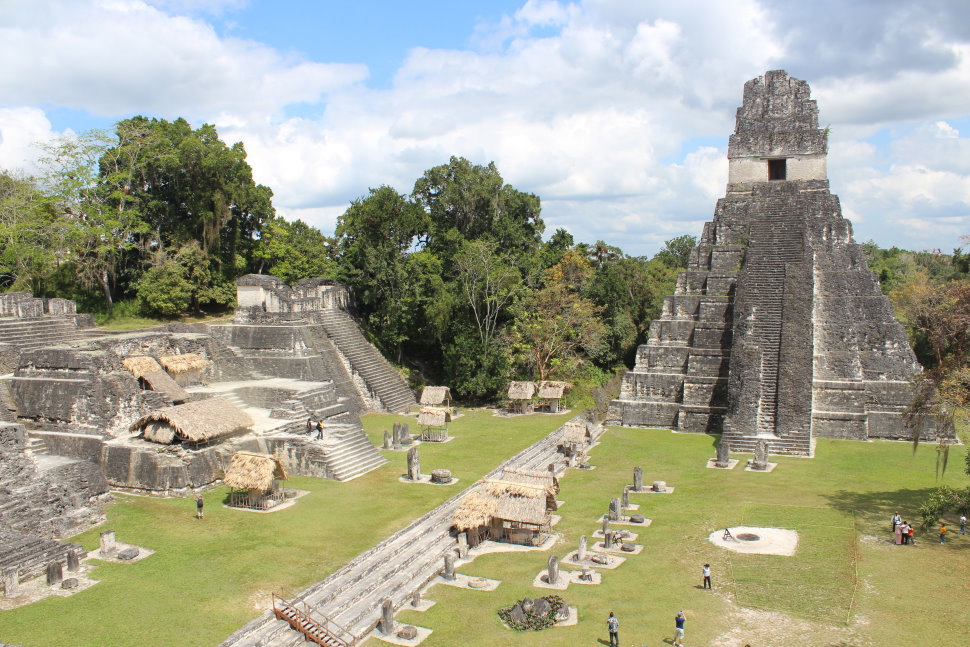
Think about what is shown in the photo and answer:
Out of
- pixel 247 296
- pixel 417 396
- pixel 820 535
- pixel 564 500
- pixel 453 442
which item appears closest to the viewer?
pixel 820 535

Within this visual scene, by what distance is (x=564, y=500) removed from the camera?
731 inches

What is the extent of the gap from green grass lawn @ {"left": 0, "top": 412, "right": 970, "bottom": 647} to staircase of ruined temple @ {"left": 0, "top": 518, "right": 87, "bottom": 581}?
1.05m

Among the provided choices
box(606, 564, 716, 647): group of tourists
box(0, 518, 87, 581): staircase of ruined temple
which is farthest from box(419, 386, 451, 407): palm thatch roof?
box(606, 564, 716, 647): group of tourists

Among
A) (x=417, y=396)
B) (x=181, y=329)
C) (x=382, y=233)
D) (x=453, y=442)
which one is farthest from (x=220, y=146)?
(x=453, y=442)

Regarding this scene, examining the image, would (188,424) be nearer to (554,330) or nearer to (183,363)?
(183,363)

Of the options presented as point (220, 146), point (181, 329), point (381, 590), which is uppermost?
point (220, 146)

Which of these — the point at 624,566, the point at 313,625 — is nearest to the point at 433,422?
the point at 624,566

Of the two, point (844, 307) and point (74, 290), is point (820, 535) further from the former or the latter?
point (74, 290)

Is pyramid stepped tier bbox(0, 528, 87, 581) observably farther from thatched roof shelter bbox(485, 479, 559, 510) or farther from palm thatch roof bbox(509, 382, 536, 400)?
palm thatch roof bbox(509, 382, 536, 400)

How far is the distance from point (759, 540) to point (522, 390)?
45.5ft

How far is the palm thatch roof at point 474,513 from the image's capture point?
15539 millimetres

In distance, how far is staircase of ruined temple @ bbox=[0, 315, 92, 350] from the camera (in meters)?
23.5

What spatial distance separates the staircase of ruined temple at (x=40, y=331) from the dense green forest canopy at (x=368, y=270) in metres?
5.41

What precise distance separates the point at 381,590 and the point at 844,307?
20.4 m
